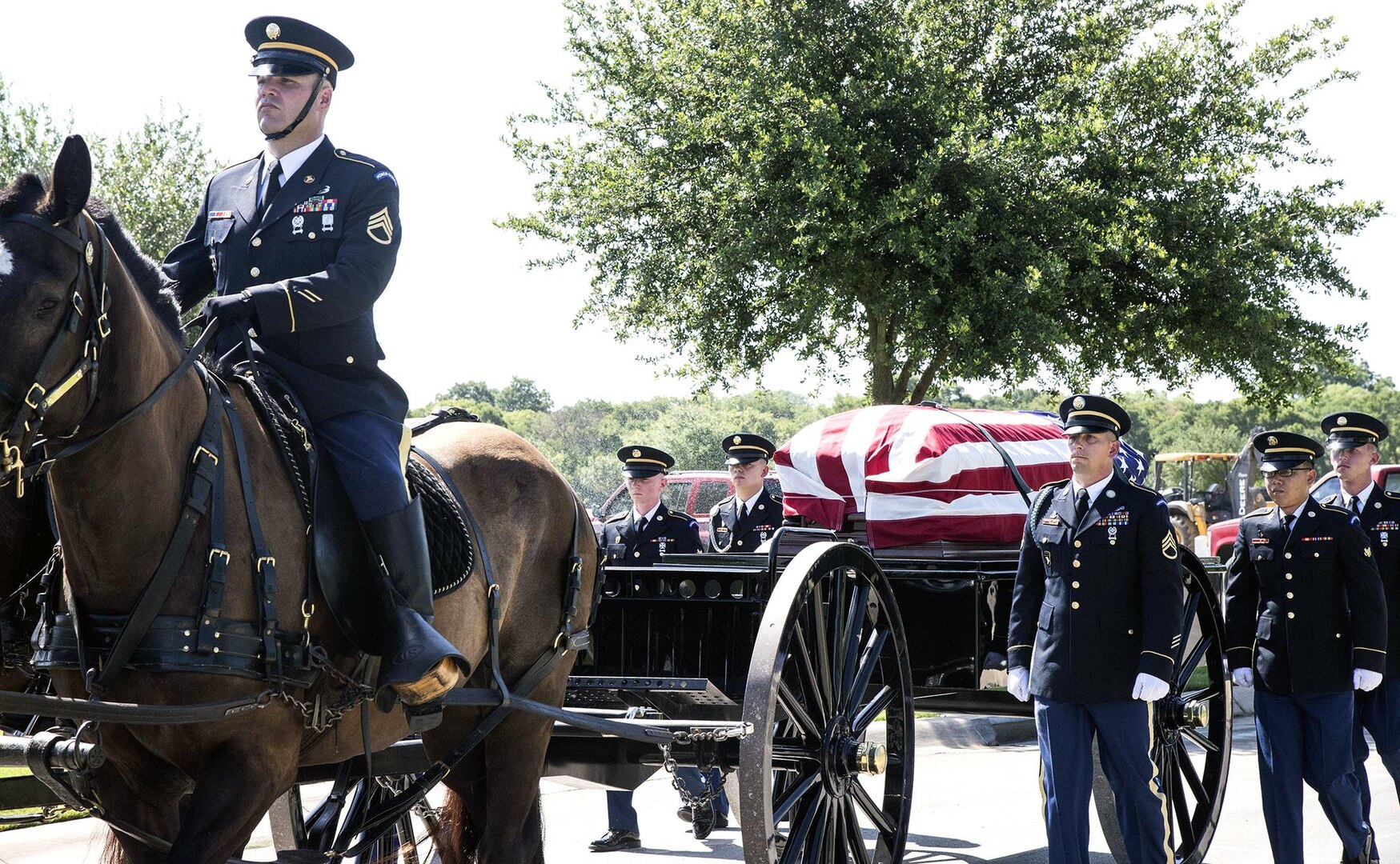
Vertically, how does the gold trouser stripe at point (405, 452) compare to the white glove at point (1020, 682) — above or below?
above

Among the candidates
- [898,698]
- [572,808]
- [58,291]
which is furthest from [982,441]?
[58,291]

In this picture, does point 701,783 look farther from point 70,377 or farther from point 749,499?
point 70,377

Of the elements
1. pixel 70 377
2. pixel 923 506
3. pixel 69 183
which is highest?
pixel 69 183

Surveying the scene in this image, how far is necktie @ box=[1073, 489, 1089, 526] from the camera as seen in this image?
5629 millimetres

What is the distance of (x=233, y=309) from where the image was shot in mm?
3553

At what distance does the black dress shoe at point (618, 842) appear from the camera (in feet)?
24.2

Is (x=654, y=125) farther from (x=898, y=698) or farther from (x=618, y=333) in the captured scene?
(x=898, y=698)

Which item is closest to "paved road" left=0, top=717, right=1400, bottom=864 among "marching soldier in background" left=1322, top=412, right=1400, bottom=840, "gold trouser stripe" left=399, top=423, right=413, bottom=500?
"marching soldier in background" left=1322, top=412, right=1400, bottom=840

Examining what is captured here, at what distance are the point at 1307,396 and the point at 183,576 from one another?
19056 millimetres

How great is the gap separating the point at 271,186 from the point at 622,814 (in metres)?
4.53

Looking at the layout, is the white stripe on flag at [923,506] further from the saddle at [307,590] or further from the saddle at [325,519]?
the saddle at [325,519]

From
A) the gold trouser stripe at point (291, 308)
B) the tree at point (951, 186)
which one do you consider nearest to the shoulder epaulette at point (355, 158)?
the gold trouser stripe at point (291, 308)

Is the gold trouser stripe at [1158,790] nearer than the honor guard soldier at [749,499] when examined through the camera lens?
Yes

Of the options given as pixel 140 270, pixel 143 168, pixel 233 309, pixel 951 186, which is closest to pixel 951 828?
pixel 233 309
